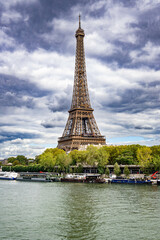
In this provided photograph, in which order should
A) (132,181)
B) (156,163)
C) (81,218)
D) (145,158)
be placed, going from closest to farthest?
(81,218), (132,181), (156,163), (145,158)

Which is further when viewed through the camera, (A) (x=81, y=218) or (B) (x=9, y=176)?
(B) (x=9, y=176)

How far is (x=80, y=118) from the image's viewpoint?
12625cm

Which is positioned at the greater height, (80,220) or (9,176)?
(9,176)

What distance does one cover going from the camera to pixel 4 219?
27.8 metres

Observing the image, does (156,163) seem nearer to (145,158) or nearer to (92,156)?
(145,158)

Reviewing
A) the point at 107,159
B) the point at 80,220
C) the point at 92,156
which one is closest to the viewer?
the point at 80,220

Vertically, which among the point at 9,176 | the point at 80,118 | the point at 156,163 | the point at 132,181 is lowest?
the point at 132,181

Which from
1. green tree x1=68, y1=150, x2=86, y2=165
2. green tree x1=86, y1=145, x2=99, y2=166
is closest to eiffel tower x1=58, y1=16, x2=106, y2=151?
green tree x1=68, y1=150, x2=86, y2=165

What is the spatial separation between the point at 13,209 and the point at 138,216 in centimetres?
1431

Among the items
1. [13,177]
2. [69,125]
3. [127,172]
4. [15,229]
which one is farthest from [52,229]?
[69,125]

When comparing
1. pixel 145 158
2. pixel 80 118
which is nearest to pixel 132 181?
pixel 145 158

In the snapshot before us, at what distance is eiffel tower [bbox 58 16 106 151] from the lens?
4739 inches

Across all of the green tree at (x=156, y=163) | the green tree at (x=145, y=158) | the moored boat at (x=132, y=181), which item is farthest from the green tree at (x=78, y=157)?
the green tree at (x=156, y=163)

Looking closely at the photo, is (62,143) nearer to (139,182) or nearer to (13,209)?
(139,182)
